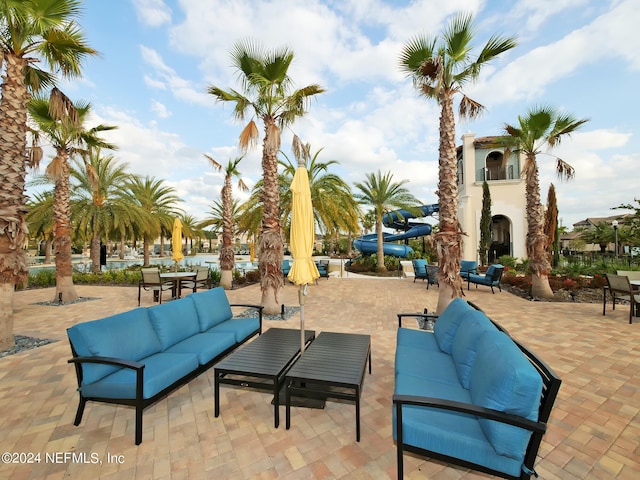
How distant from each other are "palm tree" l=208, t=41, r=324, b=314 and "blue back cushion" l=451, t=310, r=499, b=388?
4963 mm

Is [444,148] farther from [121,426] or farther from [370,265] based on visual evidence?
[370,265]

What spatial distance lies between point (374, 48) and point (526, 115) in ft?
18.4

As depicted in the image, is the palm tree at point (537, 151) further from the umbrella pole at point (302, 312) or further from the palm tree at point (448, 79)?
the umbrella pole at point (302, 312)

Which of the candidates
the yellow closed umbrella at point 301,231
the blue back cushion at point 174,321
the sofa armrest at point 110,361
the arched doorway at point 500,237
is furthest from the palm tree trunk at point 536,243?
the arched doorway at point 500,237

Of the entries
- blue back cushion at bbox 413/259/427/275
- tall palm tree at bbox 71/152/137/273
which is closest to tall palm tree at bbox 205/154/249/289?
tall palm tree at bbox 71/152/137/273

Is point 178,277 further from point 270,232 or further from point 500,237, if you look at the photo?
point 500,237

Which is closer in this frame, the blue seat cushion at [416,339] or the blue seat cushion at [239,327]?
the blue seat cushion at [416,339]

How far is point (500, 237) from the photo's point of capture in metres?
24.6

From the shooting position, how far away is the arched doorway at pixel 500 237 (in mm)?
23389

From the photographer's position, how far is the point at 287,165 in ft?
46.4

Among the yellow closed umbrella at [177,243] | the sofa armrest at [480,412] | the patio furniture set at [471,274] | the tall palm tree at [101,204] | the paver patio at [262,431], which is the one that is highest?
the tall palm tree at [101,204]

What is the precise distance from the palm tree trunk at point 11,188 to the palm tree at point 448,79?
333 inches

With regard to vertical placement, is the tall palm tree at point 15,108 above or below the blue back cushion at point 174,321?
above

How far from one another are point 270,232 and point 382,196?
12.9 metres
